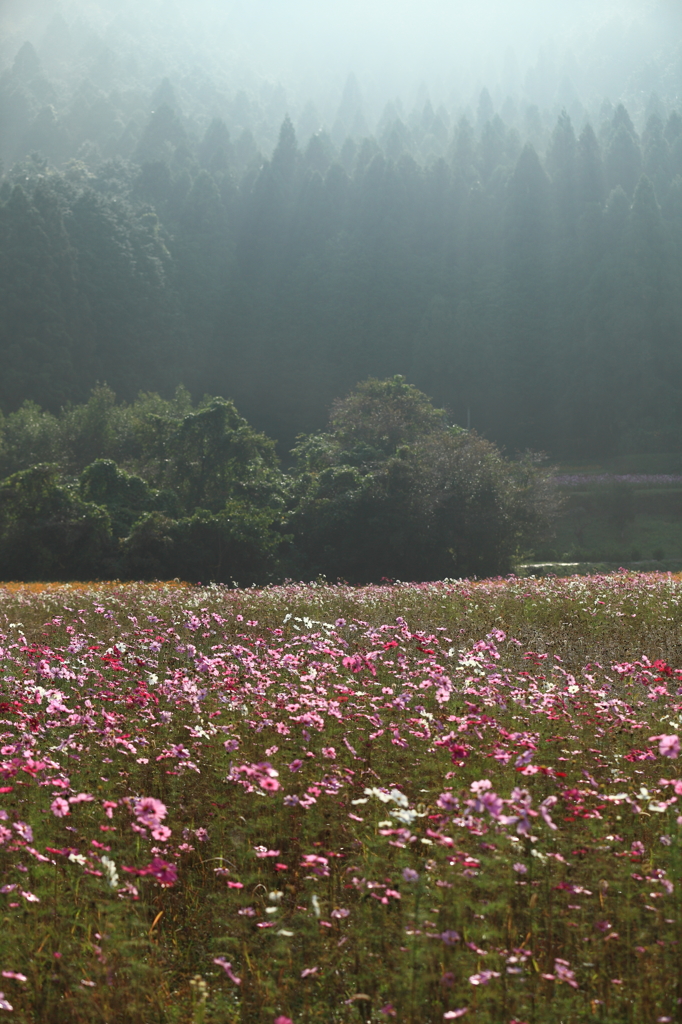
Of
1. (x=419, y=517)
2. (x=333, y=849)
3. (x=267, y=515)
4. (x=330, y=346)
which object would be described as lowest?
(x=333, y=849)

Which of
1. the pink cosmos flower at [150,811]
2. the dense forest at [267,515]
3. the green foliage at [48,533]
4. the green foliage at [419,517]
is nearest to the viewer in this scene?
the pink cosmos flower at [150,811]

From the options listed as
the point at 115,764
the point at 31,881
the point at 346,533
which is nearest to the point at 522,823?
the point at 31,881

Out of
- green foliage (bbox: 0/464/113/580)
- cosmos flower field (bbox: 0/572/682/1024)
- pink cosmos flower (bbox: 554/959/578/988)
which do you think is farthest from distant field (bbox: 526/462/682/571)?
pink cosmos flower (bbox: 554/959/578/988)

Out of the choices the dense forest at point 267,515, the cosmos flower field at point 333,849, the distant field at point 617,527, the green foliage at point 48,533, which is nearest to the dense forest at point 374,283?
the distant field at point 617,527

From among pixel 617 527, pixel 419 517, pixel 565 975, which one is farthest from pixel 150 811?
pixel 617 527

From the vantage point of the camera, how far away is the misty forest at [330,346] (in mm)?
20250

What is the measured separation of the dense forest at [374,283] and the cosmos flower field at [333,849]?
147 ft

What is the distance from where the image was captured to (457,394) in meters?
54.5

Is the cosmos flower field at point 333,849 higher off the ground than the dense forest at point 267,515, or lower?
lower

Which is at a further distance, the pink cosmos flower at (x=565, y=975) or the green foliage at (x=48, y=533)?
the green foliage at (x=48, y=533)

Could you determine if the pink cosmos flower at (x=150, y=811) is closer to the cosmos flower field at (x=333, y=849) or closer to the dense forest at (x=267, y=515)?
the cosmos flower field at (x=333, y=849)

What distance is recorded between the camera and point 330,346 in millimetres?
59094

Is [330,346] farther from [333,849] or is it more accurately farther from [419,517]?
[333,849]

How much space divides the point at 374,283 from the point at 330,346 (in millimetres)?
6119
